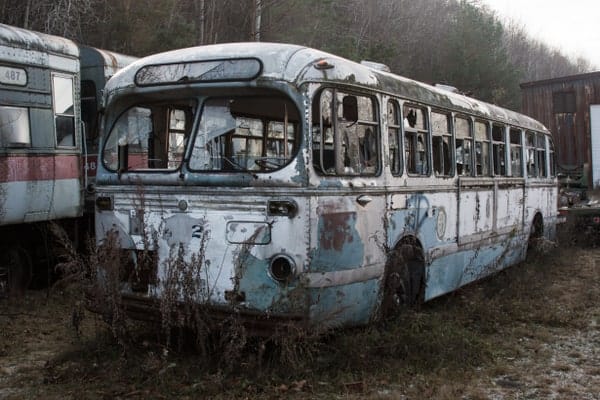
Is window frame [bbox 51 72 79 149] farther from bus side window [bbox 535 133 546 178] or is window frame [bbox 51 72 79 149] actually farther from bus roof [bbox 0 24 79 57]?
bus side window [bbox 535 133 546 178]

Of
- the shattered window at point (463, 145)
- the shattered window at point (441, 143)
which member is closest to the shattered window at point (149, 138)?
the shattered window at point (441, 143)

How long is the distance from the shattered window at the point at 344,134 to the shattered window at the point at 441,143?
157cm

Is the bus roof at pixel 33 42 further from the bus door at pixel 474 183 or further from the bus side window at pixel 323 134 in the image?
the bus door at pixel 474 183

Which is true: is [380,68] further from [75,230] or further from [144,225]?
[75,230]

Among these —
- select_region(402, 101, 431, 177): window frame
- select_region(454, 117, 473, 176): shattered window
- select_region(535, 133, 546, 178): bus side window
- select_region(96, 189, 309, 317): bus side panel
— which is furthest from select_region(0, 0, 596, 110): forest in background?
select_region(96, 189, 309, 317): bus side panel

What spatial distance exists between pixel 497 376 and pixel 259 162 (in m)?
2.60

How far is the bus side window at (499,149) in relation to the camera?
Result: 381 inches

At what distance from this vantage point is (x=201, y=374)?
5168 millimetres

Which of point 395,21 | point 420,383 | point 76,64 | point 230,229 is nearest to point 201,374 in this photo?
point 230,229

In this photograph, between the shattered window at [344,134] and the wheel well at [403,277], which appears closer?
the shattered window at [344,134]

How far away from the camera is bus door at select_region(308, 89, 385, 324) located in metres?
5.35

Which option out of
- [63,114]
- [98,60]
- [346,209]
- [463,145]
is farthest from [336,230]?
[98,60]

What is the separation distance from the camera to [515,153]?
10.7 meters

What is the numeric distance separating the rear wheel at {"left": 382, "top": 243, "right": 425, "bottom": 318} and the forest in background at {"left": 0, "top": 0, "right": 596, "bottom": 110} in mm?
4045
